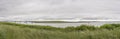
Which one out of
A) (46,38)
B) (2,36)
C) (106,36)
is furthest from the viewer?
(106,36)

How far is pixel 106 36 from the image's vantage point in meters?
12.4

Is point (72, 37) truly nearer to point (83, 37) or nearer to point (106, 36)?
point (83, 37)

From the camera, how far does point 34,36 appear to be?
38.1 ft

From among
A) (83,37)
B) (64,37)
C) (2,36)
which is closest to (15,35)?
(2,36)

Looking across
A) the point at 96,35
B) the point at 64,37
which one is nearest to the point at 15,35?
the point at 64,37

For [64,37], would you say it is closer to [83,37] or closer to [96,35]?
[83,37]

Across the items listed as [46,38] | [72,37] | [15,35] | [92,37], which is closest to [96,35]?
[92,37]

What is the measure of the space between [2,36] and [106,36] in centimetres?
496

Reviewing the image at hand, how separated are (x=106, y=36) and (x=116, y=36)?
491 mm

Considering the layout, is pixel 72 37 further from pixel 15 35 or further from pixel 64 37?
pixel 15 35

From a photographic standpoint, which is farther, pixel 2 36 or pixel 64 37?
pixel 64 37

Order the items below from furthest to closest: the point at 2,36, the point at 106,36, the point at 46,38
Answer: the point at 106,36, the point at 46,38, the point at 2,36

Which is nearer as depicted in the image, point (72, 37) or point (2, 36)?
point (2, 36)

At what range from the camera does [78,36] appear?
11992 mm
